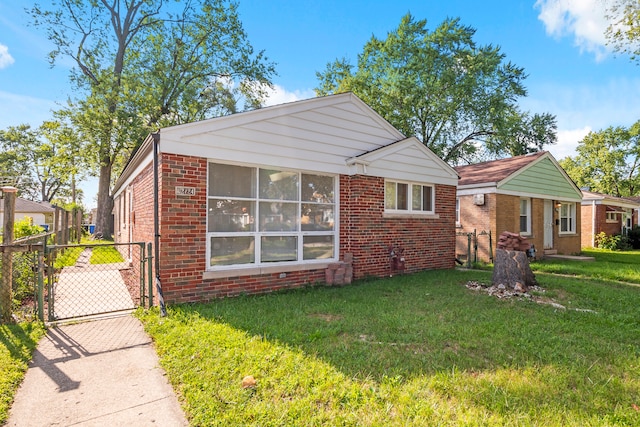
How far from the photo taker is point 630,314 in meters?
5.25

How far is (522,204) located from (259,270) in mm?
12460

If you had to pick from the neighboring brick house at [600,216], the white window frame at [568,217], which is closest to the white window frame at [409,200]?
the white window frame at [568,217]

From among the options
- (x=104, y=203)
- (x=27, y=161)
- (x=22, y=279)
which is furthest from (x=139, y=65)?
(x=27, y=161)

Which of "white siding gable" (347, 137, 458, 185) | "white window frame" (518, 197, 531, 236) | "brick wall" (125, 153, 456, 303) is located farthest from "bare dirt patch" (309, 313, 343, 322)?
"white window frame" (518, 197, 531, 236)

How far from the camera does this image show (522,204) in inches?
534

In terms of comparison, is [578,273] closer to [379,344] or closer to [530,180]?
[530,180]

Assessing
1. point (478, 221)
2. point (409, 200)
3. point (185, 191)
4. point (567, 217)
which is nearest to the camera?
point (185, 191)

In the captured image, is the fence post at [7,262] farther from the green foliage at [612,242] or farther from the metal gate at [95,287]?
the green foliage at [612,242]

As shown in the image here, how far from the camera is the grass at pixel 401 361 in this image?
2537 millimetres

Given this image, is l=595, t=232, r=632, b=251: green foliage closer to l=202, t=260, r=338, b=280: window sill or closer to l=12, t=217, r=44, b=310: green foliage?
l=202, t=260, r=338, b=280: window sill

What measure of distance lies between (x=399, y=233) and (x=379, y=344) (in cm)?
494

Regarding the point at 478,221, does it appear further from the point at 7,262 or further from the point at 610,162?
the point at 610,162

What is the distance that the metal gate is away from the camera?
5078mm

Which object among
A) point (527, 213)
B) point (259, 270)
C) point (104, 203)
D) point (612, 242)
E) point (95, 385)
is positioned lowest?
point (95, 385)
